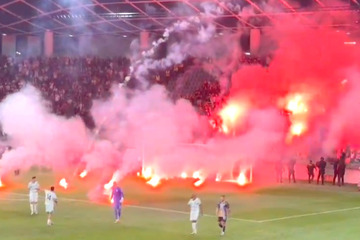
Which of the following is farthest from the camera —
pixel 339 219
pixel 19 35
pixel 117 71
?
pixel 19 35

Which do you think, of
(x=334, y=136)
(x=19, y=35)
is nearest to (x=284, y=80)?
(x=334, y=136)

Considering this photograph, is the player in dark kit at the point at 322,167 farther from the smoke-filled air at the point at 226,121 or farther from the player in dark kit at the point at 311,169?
the smoke-filled air at the point at 226,121

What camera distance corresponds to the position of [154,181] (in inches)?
1554

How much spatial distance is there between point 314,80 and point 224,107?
214 inches

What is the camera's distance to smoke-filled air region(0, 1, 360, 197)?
38.7 m

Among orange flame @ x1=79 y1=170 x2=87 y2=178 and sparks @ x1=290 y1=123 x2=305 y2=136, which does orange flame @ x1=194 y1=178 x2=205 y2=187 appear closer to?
sparks @ x1=290 y1=123 x2=305 y2=136

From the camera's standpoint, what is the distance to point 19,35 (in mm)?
62594

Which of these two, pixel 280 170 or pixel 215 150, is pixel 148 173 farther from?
pixel 280 170

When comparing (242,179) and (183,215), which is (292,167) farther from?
(183,215)

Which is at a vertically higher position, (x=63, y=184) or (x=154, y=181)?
(x=154, y=181)

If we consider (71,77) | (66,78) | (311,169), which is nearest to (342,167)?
(311,169)

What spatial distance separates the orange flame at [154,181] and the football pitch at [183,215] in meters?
0.66

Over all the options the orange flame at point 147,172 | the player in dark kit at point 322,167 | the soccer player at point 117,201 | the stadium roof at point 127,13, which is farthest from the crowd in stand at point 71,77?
the soccer player at point 117,201

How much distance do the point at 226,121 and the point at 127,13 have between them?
11797 millimetres
